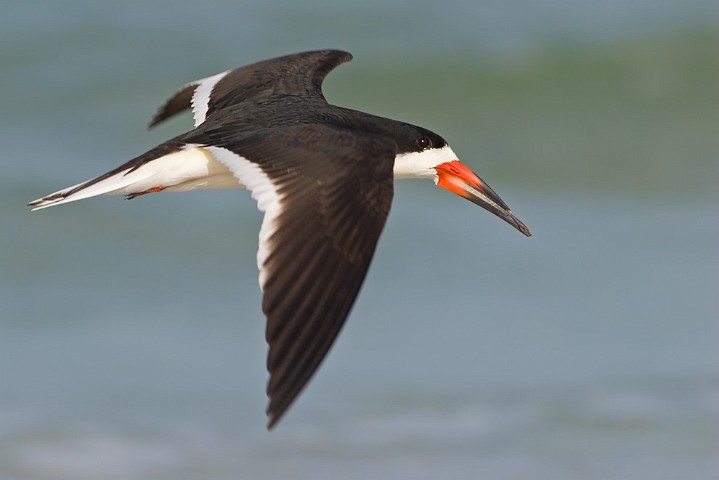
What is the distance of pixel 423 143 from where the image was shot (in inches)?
224

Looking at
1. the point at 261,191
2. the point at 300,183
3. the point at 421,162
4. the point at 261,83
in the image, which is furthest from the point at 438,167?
the point at 261,191

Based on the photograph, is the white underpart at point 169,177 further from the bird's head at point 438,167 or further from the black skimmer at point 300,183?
the bird's head at point 438,167

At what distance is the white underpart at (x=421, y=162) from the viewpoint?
18.6ft

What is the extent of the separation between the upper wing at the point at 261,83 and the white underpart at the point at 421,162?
73 centimetres

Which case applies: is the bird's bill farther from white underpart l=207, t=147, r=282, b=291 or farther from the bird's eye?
white underpart l=207, t=147, r=282, b=291

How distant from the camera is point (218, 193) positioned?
10000 mm

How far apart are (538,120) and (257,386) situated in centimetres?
491

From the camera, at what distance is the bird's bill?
19.2 ft

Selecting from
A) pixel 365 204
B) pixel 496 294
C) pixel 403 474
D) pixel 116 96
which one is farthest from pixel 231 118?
pixel 116 96

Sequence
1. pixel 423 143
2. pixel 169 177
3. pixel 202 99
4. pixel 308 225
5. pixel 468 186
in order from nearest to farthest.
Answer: pixel 308 225 → pixel 169 177 → pixel 423 143 → pixel 468 186 → pixel 202 99

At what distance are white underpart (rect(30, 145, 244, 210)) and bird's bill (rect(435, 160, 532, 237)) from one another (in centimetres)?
89

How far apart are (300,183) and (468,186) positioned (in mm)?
1430

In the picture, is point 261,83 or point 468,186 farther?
point 261,83

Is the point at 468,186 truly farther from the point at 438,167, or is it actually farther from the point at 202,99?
the point at 202,99
